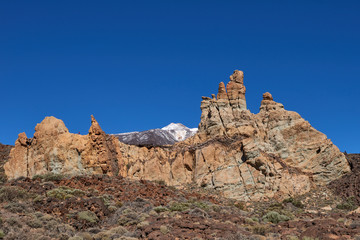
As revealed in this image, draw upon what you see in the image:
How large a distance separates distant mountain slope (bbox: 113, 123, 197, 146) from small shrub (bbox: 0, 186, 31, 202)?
6211 centimetres

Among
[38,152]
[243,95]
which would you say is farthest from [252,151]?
[38,152]

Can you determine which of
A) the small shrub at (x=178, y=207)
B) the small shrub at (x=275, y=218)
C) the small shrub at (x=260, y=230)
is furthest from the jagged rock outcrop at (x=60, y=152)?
the small shrub at (x=260, y=230)

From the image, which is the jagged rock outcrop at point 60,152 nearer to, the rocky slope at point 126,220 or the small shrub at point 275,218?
the rocky slope at point 126,220

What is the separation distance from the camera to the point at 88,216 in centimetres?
2262

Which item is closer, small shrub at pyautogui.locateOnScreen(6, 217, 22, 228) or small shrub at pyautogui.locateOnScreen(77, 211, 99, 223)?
small shrub at pyautogui.locateOnScreen(6, 217, 22, 228)

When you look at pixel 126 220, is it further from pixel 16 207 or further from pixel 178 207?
pixel 16 207

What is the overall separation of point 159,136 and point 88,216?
8107 cm

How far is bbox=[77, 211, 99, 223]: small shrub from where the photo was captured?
22.2m

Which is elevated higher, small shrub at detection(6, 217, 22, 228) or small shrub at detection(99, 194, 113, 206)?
small shrub at detection(99, 194, 113, 206)

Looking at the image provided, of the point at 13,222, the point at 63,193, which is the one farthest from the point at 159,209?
the point at 13,222

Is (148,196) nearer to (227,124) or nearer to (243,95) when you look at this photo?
(227,124)

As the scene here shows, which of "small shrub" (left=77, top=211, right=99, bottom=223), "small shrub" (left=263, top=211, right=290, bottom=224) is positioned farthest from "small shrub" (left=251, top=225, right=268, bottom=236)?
"small shrub" (left=77, top=211, right=99, bottom=223)

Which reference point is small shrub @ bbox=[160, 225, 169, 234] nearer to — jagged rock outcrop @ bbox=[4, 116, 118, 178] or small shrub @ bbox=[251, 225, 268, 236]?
small shrub @ bbox=[251, 225, 268, 236]

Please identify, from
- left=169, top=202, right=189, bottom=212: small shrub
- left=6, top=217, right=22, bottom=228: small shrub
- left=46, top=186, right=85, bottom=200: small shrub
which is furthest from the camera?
left=46, top=186, right=85, bottom=200: small shrub
